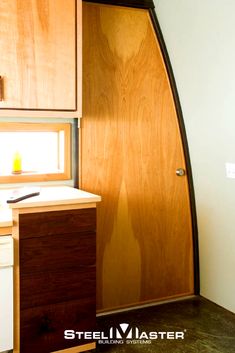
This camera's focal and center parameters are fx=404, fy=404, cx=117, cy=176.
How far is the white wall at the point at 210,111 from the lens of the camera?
2570mm

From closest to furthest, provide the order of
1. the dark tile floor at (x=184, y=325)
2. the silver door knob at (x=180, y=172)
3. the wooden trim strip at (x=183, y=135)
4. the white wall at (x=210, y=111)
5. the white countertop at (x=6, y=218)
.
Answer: the white countertop at (x=6, y=218) → the dark tile floor at (x=184, y=325) → the white wall at (x=210, y=111) → the wooden trim strip at (x=183, y=135) → the silver door knob at (x=180, y=172)

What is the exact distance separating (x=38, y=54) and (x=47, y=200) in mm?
824

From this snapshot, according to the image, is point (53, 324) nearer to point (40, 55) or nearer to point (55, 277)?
point (55, 277)

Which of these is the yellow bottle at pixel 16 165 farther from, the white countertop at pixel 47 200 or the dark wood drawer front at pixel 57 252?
the dark wood drawer front at pixel 57 252

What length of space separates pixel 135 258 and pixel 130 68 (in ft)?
4.52

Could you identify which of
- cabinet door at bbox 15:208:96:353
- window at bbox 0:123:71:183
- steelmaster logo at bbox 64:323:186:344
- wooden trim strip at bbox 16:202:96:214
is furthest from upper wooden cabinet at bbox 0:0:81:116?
steelmaster logo at bbox 64:323:186:344

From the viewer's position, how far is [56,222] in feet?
7.10

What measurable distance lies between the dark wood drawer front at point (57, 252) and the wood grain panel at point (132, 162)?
0.57m

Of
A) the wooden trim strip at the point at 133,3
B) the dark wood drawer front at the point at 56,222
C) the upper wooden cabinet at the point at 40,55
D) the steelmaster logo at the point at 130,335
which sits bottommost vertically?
the steelmaster logo at the point at 130,335

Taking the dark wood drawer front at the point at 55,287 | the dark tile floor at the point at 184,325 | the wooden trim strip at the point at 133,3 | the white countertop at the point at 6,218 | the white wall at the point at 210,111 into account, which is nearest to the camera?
the white countertop at the point at 6,218

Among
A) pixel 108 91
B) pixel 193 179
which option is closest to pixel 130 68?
pixel 108 91

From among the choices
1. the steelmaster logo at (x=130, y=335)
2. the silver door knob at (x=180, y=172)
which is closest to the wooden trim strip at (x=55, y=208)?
the steelmaster logo at (x=130, y=335)

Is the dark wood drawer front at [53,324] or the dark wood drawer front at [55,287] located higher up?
the dark wood drawer front at [55,287]

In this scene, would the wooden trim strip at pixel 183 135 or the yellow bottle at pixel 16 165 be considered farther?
the wooden trim strip at pixel 183 135
